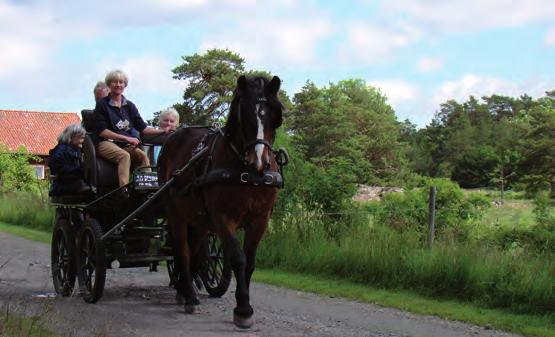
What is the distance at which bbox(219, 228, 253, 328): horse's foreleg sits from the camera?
6.16 m

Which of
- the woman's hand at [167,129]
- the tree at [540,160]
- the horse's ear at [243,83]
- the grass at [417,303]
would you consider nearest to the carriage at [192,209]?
the horse's ear at [243,83]

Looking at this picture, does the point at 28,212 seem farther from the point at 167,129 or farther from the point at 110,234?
the point at 110,234

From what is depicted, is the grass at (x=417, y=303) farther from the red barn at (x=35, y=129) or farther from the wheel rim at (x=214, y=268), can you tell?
the red barn at (x=35, y=129)

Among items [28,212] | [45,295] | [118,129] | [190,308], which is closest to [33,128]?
[28,212]

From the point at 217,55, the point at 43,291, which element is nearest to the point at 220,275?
the point at 43,291

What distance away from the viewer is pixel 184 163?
24.4 feet

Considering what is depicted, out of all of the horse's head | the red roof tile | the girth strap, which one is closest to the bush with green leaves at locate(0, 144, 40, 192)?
A: the red roof tile

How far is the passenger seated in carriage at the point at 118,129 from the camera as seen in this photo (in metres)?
8.11

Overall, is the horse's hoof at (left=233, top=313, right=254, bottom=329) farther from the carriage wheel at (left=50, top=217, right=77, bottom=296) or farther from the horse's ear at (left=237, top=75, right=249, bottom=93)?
the carriage wheel at (left=50, top=217, right=77, bottom=296)

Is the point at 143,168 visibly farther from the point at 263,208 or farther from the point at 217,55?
the point at 217,55

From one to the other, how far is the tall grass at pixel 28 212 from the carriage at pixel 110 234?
11.4 metres

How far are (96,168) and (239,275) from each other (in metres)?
2.90

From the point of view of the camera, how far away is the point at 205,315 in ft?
23.8

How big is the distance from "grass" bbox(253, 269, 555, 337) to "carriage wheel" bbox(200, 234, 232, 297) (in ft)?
4.30
